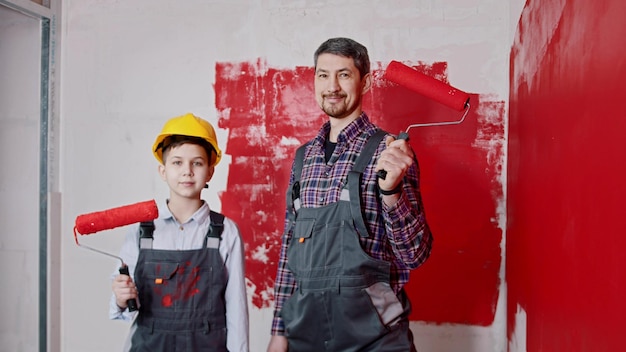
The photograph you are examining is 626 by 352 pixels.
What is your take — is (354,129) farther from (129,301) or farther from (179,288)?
(129,301)

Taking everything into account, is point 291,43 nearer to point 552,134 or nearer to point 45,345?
point 552,134

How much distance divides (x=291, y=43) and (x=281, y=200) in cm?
66

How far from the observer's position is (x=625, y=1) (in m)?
0.78

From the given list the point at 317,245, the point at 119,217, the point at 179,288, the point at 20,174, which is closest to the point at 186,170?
the point at 119,217

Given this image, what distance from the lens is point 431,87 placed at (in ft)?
6.01

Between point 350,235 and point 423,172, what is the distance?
0.87m

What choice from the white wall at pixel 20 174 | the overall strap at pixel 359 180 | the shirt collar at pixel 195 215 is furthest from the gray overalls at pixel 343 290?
the white wall at pixel 20 174

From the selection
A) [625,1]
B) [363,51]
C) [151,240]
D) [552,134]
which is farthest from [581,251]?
[151,240]

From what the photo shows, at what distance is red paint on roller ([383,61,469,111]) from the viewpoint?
1800mm

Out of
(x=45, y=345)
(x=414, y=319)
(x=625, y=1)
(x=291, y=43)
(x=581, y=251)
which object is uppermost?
(x=291, y=43)

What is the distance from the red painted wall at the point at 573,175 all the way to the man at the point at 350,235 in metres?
0.32

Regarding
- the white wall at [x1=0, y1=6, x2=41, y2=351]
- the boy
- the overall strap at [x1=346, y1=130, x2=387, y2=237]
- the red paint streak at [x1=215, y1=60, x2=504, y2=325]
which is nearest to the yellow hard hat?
the boy

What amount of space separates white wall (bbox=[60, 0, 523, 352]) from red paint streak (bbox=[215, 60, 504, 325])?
2.5 inches

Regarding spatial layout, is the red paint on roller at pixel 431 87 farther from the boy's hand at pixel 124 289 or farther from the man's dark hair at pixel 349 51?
the boy's hand at pixel 124 289
